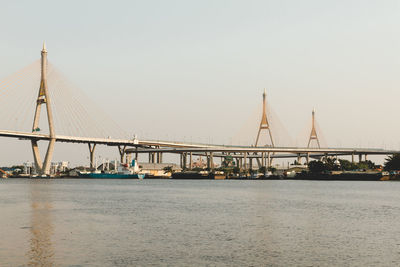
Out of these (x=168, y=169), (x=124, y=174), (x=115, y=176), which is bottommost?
(x=115, y=176)

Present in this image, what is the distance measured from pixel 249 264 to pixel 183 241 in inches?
201

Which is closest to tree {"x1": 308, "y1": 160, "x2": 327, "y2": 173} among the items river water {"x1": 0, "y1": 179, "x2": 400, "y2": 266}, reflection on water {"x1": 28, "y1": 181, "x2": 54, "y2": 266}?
river water {"x1": 0, "y1": 179, "x2": 400, "y2": 266}

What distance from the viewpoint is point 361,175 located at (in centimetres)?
13038

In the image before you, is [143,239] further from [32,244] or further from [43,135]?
[43,135]

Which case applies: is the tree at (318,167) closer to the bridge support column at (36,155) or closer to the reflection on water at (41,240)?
the bridge support column at (36,155)

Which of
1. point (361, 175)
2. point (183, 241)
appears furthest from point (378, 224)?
point (361, 175)

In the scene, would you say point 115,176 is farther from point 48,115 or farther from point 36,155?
point 48,115

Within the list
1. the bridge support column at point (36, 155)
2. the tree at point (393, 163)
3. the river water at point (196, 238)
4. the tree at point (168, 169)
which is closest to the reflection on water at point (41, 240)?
the river water at point (196, 238)

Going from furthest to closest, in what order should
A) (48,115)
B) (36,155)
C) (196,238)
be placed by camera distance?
(36,155), (48,115), (196,238)

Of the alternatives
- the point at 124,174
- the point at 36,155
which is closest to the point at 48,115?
the point at 36,155

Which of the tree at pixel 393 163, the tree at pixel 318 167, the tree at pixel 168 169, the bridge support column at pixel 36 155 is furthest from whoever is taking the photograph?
the tree at pixel 168 169

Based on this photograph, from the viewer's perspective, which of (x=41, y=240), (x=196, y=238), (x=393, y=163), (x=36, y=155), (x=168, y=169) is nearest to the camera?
(x=41, y=240)

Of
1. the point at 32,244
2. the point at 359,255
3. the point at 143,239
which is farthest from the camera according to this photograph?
the point at 143,239

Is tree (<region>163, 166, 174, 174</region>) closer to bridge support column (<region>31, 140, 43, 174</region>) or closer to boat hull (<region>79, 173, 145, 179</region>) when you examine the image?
boat hull (<region>79, 173, 145, 179</region>)
